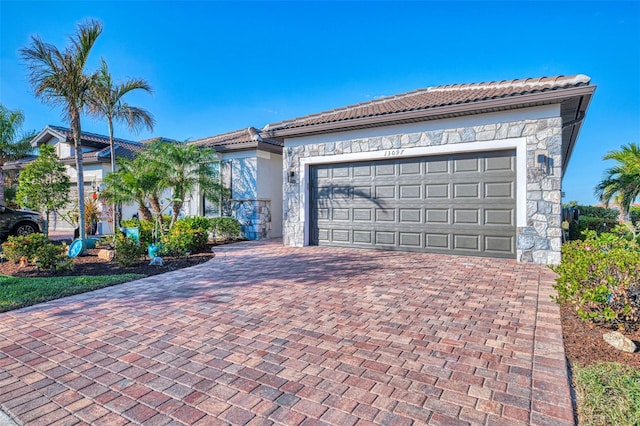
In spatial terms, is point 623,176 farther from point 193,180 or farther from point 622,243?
point 193,180

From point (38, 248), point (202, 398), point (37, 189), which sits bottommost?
point (202, 398)

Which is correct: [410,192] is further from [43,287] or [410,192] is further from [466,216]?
[43,287]

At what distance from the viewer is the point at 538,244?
728cm

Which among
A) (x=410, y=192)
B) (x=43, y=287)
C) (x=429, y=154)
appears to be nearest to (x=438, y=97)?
(x=429, y=154)

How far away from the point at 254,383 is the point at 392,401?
3.49ft

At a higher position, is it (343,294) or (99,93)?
(99,93)

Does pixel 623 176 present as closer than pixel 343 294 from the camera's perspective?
No

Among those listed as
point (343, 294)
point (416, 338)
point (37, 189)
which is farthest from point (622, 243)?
point (37, 189)

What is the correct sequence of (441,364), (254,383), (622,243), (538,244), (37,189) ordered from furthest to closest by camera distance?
(37,189)
(538,244)
(622,243)
(441,364)
(254,383)

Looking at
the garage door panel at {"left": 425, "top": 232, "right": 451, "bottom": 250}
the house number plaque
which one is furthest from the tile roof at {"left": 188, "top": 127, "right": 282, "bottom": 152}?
the garage door panel at {"left": 425, "top": 232, "right": 451, "bottom": 250}

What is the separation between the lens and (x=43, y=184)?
911 cm

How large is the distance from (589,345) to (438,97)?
7.47 metres

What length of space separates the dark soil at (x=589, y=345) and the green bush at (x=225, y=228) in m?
10.3

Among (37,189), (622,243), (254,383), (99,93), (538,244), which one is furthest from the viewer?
(99,93)
